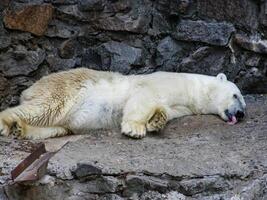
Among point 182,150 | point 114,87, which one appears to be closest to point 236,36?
point 114,87

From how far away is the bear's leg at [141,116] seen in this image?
3697 millimetres

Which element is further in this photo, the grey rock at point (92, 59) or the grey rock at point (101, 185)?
the grey rock at point (92, 59)

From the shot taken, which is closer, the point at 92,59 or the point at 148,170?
the point at 148,170

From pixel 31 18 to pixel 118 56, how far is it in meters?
0.75

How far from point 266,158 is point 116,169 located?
2.91 ft

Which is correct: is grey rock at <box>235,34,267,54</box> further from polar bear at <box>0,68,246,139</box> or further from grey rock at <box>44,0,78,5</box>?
grey rock at <box>44,0,78,5</box>

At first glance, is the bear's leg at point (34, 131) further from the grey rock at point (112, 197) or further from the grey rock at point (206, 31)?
the grey rock at point (206, 31)

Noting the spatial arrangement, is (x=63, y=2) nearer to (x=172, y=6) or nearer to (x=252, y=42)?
(x=172, y=6)

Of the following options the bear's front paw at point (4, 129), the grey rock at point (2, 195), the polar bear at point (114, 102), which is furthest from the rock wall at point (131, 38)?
the grey rock at point (2, 195)

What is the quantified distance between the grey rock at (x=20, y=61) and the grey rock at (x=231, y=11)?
1.31 m

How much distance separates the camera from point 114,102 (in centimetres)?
408

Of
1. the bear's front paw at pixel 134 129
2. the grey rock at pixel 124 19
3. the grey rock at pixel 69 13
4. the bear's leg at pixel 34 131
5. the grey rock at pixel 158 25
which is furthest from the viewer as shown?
the grey rock at pixel 158 25

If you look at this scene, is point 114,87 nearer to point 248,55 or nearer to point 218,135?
point 218,135

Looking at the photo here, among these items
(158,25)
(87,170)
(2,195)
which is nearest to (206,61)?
(158,25)
